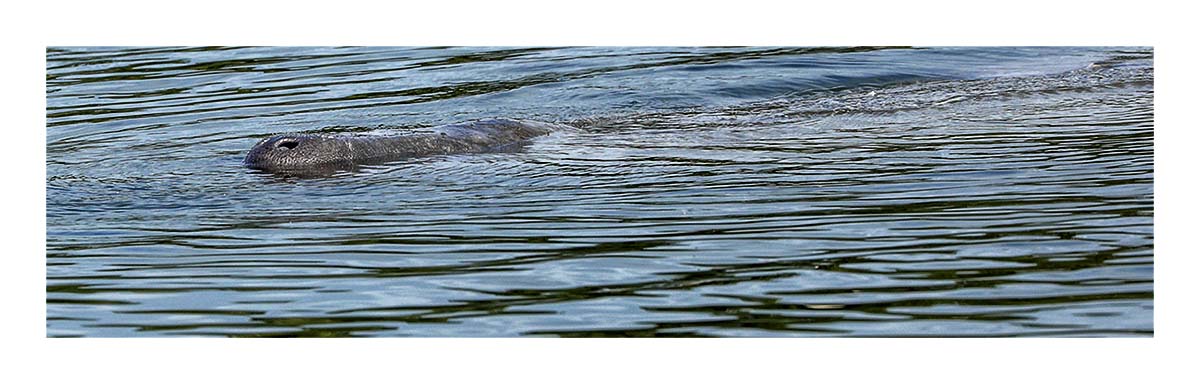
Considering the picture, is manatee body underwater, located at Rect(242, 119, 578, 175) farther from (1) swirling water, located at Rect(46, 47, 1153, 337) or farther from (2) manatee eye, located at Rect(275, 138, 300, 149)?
(1) swirling water, located at Rect(46, 47, 1153, 337)

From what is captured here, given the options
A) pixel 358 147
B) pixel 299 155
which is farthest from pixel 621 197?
pixel 299 155

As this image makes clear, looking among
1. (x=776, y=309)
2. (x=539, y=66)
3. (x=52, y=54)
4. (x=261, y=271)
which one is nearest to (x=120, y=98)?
(x=52, y=54)

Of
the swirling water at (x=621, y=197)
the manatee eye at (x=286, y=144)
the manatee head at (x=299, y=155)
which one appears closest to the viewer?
the swirling water at (x=621, y=197)

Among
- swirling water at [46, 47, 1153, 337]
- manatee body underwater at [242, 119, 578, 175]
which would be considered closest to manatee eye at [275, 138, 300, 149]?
manatee body underwater at [242, 119, 578, 175]

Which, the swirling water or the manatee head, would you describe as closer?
the swirling water

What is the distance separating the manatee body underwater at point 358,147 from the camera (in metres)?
11.7

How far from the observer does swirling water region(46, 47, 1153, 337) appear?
7.51 meters

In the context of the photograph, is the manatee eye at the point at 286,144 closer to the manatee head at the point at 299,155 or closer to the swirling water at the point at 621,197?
the manatee head at the point at 299,155

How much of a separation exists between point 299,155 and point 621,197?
288 cm

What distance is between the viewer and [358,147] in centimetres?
1202

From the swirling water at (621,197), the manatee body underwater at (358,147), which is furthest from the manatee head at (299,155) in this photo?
the swirling water at (621,197)

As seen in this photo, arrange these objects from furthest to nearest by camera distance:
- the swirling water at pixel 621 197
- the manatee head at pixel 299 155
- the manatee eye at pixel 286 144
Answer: the manatee eye at pixel 286 144 → the manatee head at pixel 299 155 → the swirling water at pixel 621 197

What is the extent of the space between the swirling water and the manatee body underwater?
0.30 m

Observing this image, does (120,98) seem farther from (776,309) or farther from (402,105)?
(776,309)
